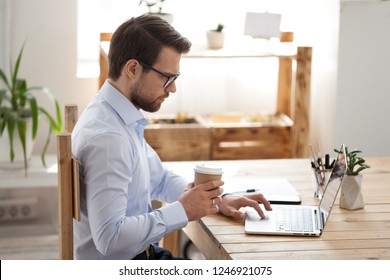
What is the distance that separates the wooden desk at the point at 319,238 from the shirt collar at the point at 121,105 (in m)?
0.30

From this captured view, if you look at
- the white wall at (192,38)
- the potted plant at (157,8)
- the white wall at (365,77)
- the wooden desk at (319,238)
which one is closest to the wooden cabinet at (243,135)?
the white wall at (192,38)

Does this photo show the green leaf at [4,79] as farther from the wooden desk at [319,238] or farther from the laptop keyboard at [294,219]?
the laptop keyboard at [294,219]

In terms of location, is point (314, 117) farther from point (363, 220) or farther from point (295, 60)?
point (363, 220)

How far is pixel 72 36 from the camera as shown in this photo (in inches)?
139

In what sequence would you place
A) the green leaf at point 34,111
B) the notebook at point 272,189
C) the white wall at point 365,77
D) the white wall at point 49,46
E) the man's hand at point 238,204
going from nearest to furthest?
the man's hand at point 238,204, the notebook at point 272,189, the white wall at point 365,77, the green leaf at point 34,111, the white wall at point 49,46

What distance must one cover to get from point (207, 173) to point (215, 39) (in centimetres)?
156

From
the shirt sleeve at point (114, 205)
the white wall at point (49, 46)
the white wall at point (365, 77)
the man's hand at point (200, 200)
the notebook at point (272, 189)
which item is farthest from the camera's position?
the white wall at point (49, 46)

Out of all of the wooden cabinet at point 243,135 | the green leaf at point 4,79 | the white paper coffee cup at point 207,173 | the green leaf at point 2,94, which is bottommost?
the wooden cabinet at point 243,135

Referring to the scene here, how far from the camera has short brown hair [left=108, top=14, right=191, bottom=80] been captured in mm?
1936

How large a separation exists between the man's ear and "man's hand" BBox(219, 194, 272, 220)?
0.38 metres

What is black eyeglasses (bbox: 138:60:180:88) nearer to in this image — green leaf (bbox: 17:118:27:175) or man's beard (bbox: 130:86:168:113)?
man's beard (bbox: 130:86:168:113)

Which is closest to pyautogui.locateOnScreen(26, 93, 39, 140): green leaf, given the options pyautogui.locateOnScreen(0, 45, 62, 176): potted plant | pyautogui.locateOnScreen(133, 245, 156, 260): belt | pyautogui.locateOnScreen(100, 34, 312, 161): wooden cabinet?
pyautogui.locateOnScreen(0, 45, 62, 176): potted plant

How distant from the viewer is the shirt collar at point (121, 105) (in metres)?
1.94
